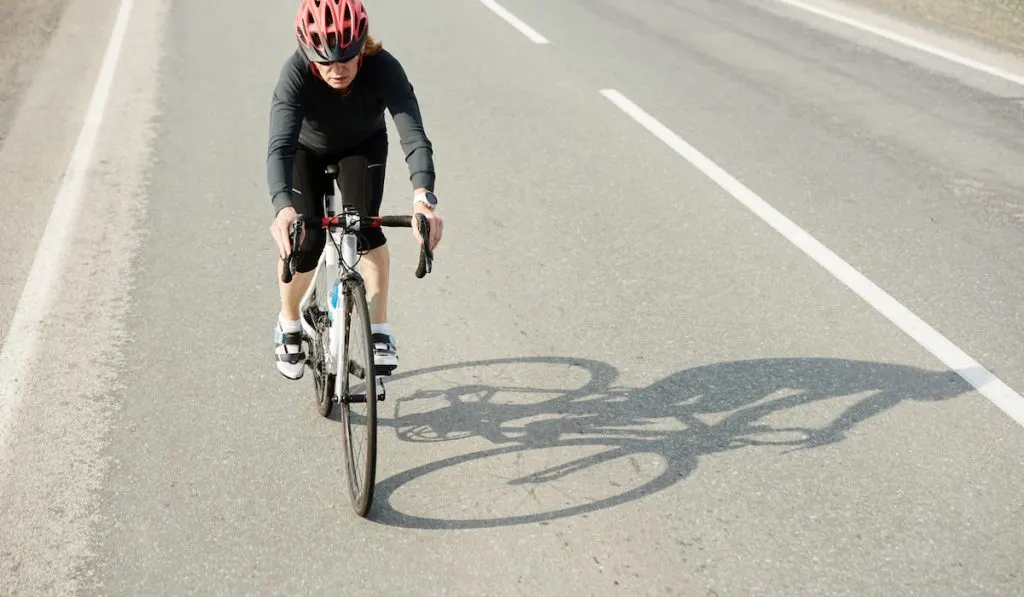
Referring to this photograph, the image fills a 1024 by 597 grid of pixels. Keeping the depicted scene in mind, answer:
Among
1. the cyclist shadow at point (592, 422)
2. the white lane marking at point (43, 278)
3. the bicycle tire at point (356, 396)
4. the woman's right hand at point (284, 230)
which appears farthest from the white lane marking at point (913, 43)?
the woman's right hand at point (284, 230)

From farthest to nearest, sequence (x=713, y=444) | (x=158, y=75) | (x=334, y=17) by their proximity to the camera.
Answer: (x=158, y=75) → (x=713, y=444) → (x=334, y=17)

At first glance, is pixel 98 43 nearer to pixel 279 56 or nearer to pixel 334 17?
pixel 279 56

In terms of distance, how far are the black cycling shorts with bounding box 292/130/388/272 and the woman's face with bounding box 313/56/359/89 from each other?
441 mm

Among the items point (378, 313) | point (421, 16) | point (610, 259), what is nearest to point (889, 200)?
point (610, 259)

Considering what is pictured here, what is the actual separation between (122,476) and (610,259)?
3.28 m

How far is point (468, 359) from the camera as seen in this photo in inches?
226

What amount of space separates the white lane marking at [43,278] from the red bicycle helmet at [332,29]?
2.27 metres

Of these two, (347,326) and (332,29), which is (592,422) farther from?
(332,29)

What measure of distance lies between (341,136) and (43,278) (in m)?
2.89

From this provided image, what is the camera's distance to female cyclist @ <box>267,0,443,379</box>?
418 centimetres

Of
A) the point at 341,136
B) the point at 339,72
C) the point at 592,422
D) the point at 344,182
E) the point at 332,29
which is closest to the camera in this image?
the point at 332,29

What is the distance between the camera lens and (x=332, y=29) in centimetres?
413

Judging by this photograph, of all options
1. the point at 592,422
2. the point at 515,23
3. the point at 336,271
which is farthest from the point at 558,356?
the point at 515,23

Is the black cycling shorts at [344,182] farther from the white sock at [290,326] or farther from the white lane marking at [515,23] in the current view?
the white lane marking at [515,23]
